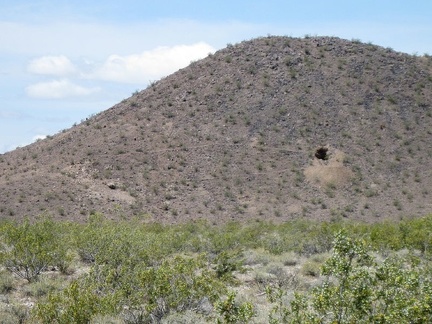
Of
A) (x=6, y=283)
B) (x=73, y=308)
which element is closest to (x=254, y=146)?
(x=6, y=283)

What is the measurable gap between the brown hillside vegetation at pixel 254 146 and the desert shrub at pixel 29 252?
16245 millimetres

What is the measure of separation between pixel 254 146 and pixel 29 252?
2697cm

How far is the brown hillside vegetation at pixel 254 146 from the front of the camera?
3719 cm

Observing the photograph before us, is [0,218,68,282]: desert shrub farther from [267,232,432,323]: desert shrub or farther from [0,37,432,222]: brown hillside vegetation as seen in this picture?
[0,37,432,222]: brown hillside vegetation

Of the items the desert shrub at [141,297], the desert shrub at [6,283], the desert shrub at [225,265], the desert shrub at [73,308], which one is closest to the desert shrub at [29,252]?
the desert shrub at [6,283]

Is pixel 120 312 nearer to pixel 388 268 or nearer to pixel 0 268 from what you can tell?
pixel 388 268

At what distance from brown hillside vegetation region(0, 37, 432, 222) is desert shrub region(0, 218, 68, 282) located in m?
16.2

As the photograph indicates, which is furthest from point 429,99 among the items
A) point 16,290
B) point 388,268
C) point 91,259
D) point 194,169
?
point 388,268

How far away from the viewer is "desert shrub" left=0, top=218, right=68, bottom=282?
55.5 feet

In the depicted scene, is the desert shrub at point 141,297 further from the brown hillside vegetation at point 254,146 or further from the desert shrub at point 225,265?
the brown hillside vegetation at point 254,146

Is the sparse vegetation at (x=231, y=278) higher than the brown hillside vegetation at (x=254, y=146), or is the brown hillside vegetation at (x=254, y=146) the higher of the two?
the brown hillside vegetation at (x=254, y=146)

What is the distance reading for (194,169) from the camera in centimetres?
4038

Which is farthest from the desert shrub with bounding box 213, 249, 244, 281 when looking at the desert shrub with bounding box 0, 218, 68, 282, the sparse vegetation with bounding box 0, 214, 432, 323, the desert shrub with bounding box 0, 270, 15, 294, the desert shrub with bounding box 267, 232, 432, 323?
the desert shrub with bounding box 267, 232, 432, 323

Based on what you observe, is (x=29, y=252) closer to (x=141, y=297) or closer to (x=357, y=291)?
(x=141, y=297)
